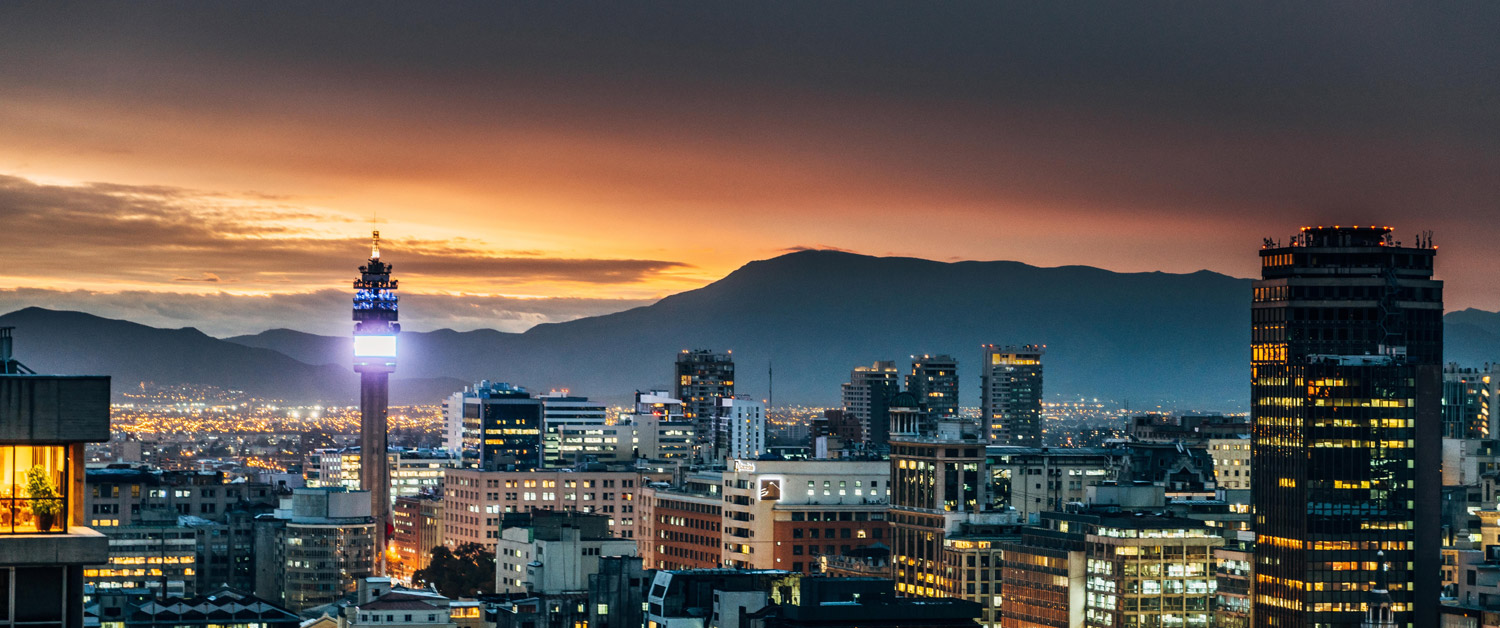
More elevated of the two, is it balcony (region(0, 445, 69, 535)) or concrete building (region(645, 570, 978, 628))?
balcony (region(0, 445, 69, 535))

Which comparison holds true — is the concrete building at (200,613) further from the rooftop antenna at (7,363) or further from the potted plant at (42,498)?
the potted plant at (42,498)

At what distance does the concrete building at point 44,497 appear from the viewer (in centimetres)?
3130

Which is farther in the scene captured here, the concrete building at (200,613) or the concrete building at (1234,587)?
the concrete building at (1234,587)

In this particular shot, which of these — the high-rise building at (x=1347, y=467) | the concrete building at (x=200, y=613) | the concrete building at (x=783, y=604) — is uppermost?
the high-rise building at (x=1347, y=467)

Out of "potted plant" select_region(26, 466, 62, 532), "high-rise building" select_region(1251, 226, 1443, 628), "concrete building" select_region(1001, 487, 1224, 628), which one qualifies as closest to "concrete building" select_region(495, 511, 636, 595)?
"concrete building" select_region(1001, 487, 1224, 628)

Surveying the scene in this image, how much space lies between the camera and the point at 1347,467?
163000 millimetres

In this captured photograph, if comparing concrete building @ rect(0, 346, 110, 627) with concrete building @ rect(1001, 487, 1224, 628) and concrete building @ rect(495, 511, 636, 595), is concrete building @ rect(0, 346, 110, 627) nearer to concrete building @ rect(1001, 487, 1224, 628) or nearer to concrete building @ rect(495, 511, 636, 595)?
concrete building @ rect(1001, 487, 1224, 628)

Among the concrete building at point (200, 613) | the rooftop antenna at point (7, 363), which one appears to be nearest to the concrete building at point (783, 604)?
the concrete building at point (200, 613)

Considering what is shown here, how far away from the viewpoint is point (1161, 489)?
7485 inches

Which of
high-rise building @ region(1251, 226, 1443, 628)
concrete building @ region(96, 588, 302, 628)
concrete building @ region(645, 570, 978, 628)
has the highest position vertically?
high-rise building @ region(1251, 226, 1443, 628)

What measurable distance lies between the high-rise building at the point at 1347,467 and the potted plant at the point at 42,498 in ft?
444

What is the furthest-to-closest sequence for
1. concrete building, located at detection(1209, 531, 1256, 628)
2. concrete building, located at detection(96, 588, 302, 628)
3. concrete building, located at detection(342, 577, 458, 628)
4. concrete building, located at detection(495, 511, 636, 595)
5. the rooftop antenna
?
concrete building, located at detection(495, 511, 636, 595) → concrete building, located at detection(1209, 531, 1256, 628) → concrete building, located at detection(96, 588, 302, 628) → concrete building, located at detection(342, 577, 458, 628) → the rooftop antenna

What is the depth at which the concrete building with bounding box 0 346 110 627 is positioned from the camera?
103 ft

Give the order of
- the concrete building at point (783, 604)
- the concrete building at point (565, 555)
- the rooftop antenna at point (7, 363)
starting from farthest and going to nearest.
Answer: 1. the concrete building at point (565, 555)
2. the concrete building at point (783, 604)
3. the rooftop antenna at point (7, 363)
